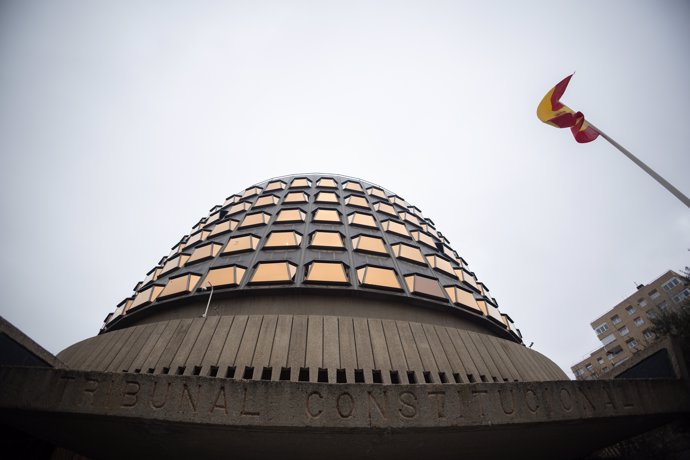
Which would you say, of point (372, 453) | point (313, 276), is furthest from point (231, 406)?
point (313, 276)

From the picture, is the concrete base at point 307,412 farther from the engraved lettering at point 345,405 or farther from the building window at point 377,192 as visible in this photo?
the building window at point 377,192

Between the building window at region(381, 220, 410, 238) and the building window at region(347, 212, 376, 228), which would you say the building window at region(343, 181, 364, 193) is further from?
the building window at region(381, 220, 410, 238)

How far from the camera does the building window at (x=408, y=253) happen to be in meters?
18.3

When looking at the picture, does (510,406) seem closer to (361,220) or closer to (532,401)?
(532,401)

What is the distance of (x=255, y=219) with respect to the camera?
20.7 meters

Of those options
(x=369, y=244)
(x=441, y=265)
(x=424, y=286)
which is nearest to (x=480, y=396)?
(x=424, y=286)

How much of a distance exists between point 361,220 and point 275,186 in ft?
27.6

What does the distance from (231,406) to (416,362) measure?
18.7ft

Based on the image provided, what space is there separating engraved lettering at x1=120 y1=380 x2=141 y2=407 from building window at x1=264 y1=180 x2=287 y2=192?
1949 centimetres

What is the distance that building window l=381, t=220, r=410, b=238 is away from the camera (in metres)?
20.9

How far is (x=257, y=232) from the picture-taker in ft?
64.0

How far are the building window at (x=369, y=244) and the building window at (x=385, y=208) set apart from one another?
4.71 meters

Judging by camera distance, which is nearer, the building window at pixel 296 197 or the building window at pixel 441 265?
the building window at pixel 441 265

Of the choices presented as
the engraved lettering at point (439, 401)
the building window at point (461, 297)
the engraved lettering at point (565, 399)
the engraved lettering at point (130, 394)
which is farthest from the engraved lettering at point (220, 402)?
the building window at point (461, 297)
